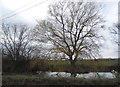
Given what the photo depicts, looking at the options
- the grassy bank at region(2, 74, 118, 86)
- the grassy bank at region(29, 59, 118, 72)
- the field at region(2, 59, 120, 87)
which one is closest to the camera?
the grassy bank at region(2, 74, 118, 86)

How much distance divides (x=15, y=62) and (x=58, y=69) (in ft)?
16.5

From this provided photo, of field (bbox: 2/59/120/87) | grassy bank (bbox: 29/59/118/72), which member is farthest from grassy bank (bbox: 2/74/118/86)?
grassy bank (bbox: 29/59/118/72)

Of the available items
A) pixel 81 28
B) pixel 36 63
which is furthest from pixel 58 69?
pixel 81 28

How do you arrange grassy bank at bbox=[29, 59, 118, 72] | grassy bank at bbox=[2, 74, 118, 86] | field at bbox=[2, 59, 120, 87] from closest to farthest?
grassy bank at bbox=[2, 74, 118, 86], field at bbox=[2, 59, 120, 87], grassy bank at bbox=[29, 59, 118, 72]

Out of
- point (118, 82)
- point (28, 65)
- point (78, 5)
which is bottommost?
point (118, 82)

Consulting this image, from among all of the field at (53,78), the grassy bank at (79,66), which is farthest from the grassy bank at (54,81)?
the grassy bank at (79,66)

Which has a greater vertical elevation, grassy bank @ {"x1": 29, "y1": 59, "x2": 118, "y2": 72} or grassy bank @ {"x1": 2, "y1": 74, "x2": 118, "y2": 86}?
grassy bank @ {"x1": 29, "y1": 59, "x2": 118, "y2": 72}

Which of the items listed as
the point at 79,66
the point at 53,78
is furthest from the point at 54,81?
the point at 79,66

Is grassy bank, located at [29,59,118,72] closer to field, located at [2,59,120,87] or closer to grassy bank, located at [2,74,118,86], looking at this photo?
field, located at [2,59,120,87]

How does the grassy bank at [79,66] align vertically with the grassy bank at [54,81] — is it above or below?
above

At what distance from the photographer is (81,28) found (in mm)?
40906

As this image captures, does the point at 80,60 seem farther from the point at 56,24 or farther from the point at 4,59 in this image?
the point at 4,59

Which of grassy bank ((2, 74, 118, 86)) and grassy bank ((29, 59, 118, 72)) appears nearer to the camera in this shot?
grassy bank ((2, 74, 118, 86))

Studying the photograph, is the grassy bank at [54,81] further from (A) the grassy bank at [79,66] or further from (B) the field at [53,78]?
(A) the grassy bank at [79,66]
